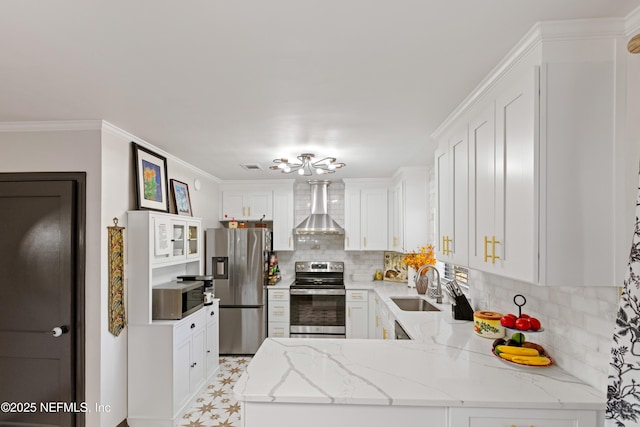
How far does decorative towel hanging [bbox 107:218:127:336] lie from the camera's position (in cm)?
261

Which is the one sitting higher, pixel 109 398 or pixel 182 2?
pixel 182 2

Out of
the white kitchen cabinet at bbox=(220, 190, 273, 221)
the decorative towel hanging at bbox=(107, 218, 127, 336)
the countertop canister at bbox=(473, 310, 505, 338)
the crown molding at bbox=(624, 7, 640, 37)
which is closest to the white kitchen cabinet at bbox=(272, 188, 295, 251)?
the white kitchen cabinet at bbox=(220, 190, 273, 221)

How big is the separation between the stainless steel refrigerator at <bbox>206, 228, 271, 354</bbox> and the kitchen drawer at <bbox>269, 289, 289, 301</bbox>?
19cm

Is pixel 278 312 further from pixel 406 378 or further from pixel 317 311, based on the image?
pixel 406 378

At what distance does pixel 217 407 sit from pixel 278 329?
158 centimetres

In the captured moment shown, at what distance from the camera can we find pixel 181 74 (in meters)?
1.73

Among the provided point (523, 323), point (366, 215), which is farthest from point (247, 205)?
point (523, 323)

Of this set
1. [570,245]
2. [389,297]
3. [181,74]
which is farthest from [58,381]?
[570,245]

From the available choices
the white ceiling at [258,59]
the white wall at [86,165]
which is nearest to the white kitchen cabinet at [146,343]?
the white wall at [86,165]

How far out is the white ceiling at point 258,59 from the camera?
4.11 feet

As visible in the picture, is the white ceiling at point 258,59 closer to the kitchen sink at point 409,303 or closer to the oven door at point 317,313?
the kitchen sink at point 409,303

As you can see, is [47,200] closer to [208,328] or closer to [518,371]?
[208,328]

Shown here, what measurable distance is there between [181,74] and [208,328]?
9.11 feet

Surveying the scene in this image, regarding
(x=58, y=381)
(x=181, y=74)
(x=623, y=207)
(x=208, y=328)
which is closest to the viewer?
(x=623, y=207)
